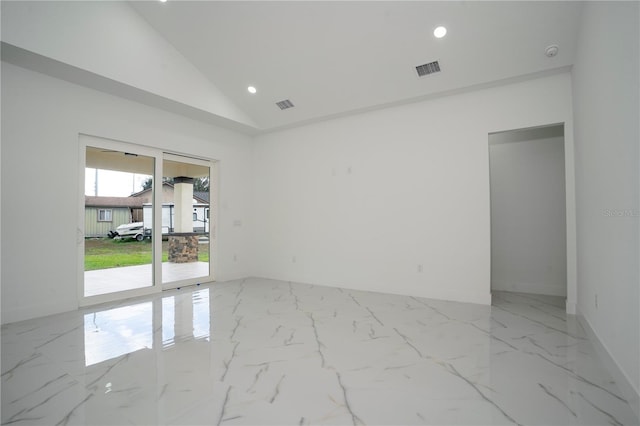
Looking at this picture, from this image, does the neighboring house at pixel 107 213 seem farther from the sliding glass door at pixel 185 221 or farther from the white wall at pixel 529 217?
the white wall at pixel 529 217

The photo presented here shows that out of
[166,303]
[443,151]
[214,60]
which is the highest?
[214,60]

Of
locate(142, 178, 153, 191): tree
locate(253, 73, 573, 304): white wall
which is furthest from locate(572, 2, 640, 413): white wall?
locate(142, 178, 153, 191): tree

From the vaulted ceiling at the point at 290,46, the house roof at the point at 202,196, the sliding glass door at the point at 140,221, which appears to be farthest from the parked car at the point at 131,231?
the vaulted ceiling at the point at 290,46

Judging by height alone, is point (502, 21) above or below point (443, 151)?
above

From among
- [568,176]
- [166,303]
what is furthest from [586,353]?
[166,303]

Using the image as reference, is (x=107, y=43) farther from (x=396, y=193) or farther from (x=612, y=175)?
(x=612, y=175)

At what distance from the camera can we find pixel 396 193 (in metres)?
4.80

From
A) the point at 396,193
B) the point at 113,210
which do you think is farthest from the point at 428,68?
the point at 113,210

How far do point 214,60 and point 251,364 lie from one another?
4.24 meters

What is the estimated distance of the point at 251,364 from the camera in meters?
2.38

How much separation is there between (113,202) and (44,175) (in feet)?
2.90

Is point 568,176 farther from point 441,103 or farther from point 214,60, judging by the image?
point 214,60

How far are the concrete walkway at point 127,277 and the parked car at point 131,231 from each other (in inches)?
19.2

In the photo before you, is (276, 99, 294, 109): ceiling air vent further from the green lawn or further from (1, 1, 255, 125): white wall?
the green lawn
